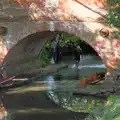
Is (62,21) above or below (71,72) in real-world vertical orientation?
above

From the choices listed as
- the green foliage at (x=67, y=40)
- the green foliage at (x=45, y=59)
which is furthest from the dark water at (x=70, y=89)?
the green foliage at (x=67, y=40)

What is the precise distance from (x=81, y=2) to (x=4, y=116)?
17.0 feet

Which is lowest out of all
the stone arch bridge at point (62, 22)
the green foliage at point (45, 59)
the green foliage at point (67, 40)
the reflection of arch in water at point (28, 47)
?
the green foliage at point (45, 59)

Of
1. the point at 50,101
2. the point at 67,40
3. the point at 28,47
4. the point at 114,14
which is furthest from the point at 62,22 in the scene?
the point at 67,40

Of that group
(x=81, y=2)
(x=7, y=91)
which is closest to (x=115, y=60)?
(x=81, y=2)

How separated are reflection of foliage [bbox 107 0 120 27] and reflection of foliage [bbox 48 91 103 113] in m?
2.63

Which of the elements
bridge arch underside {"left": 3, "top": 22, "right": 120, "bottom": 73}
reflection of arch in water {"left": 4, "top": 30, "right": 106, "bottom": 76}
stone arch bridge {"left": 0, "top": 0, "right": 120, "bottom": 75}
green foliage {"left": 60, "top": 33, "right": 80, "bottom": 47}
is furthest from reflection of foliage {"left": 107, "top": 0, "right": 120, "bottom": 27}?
green foliage {"left": 60, "top": 33, "right": 80, "bottom": 47}

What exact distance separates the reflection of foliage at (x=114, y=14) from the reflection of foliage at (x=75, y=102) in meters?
2.63

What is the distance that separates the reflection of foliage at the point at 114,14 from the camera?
13.9m

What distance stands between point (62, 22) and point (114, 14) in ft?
7.50

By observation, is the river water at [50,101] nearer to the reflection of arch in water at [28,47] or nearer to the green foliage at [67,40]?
the reflection of arch in water at [28,47]

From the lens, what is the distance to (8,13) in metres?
16.4

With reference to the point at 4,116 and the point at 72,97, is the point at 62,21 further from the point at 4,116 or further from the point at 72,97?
the point at 4,116

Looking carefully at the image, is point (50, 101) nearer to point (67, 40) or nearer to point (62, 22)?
point (62, 22)
